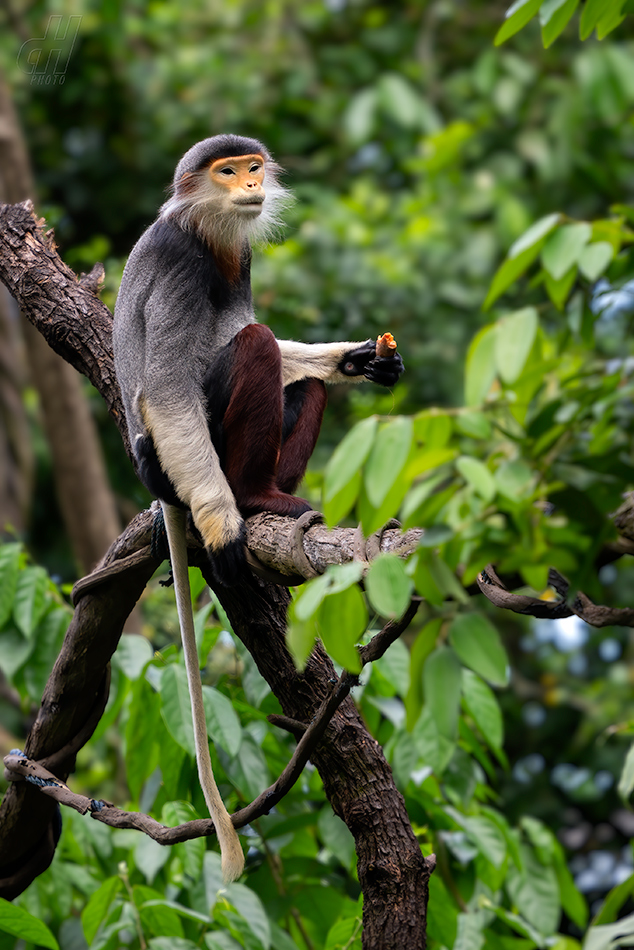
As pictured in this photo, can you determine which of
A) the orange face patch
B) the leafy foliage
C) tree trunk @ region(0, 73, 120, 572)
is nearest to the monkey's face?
the orange face patch

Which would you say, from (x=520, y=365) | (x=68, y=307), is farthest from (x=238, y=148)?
(x=520, y=365)

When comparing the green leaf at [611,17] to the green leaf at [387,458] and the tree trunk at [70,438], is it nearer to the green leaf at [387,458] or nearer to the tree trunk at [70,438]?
the green leaf at [387,458]

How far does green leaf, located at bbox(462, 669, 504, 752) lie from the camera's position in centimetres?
264

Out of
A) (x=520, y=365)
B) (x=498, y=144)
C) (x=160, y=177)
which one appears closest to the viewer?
(x=520, y=365)

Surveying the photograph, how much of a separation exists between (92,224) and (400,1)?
300 centimetres

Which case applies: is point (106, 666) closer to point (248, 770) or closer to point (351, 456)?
point (248, 770)

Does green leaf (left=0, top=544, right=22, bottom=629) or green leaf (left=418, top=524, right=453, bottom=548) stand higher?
green leaf (left=418, top=524, right=453, bottom=548)

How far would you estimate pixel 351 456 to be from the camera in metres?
1.04

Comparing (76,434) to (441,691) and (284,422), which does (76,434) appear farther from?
(441,691)

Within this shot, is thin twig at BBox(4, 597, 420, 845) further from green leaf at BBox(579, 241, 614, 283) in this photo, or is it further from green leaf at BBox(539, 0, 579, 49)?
green leaf at BBox(539, 0, 579, 49)

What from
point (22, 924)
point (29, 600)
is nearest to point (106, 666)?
point (29, 600)

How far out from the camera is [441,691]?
1.06 m

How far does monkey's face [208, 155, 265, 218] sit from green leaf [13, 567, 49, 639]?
1.15 m

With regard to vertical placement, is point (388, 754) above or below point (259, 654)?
below
